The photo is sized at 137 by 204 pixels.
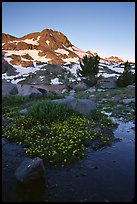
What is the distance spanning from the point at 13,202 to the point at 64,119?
7.54 meters

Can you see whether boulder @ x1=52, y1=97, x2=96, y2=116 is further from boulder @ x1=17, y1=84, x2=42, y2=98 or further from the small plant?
boulder @ x1=17, y1=84, x2=42, y2=98

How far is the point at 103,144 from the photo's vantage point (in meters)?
8.84

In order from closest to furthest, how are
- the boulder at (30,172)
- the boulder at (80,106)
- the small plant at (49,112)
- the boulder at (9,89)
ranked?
the boulder at (30,172)
the small plant at (49,112)
the boulder at (80,106)
the boulder at (9,89)

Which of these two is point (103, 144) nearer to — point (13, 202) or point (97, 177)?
point (97, 177)

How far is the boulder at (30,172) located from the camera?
5715 millimetres

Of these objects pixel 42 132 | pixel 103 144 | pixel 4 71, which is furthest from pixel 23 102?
pixel 4 71

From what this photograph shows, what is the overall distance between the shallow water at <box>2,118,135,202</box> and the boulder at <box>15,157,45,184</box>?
0.17m

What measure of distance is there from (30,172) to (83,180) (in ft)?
4.77

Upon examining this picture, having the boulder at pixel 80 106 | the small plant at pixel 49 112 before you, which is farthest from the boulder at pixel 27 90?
the small plant at pixel 49 112

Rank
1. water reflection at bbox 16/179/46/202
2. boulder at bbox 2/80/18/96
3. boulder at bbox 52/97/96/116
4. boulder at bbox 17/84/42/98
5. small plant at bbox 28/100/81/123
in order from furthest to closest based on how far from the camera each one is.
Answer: boulder at bbox 2/80/18/96
boulder at bbox 17/84/42/98
boulder at bbox 52/97/96/116
small plant at bbox 28/100/81/123
water reflection at bbox 16/179/46/202

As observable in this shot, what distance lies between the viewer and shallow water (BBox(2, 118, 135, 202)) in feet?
17.2

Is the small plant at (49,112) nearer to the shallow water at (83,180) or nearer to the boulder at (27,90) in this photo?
the shallow water at (83,180)

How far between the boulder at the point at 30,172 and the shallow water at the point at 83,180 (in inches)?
6.8

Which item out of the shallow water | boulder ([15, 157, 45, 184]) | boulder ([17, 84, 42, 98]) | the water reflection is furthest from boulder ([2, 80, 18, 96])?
the water reflection
